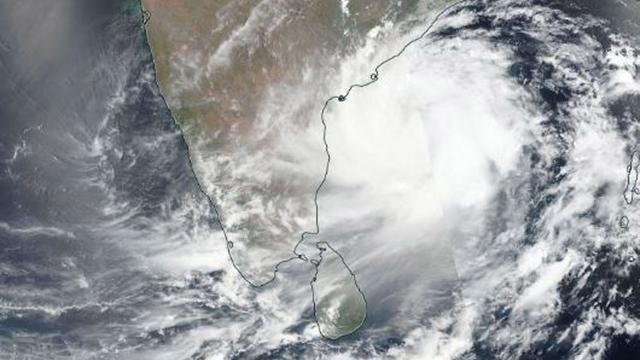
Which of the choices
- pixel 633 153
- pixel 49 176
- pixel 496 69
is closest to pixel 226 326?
pixel 49 176

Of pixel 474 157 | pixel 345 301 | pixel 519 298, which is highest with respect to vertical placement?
pixel 474 157

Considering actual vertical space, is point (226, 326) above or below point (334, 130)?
below

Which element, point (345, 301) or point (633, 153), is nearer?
point (633, 153)

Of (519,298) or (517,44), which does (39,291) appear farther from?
(517,44)

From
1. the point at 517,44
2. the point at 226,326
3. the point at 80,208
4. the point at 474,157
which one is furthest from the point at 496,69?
the point at 80,208

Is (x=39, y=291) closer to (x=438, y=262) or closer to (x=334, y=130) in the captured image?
(x=334, y=130)

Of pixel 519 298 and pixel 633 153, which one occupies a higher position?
pixel 633 153
